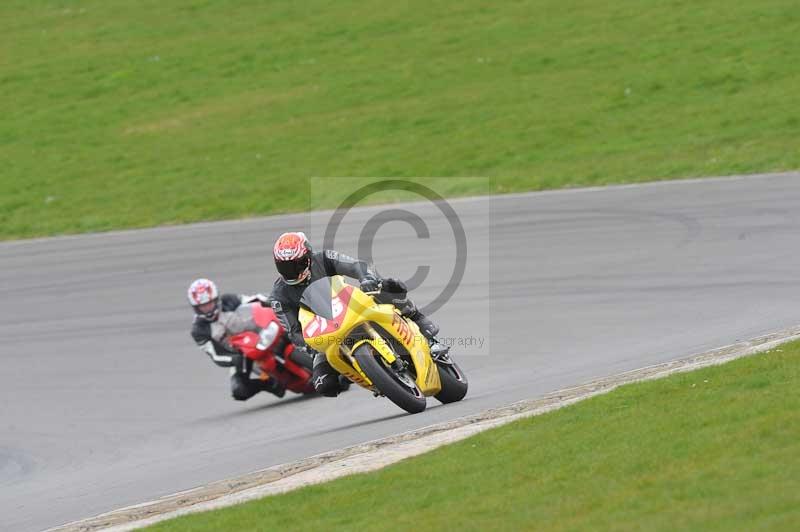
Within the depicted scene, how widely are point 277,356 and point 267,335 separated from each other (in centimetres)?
28

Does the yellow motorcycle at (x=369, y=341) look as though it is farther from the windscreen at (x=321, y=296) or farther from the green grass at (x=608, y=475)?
the green grass at (x=608, y=475)

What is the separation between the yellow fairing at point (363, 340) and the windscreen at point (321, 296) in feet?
0.13

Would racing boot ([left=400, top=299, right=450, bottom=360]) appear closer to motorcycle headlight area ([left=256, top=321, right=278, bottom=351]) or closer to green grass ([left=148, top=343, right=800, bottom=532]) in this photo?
green grass ([left=148, top=343, right=800, bottom=532])

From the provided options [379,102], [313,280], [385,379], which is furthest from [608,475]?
[379,102]

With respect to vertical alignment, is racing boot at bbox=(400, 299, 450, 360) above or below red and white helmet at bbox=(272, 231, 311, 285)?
below

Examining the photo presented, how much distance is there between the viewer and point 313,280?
426 inches

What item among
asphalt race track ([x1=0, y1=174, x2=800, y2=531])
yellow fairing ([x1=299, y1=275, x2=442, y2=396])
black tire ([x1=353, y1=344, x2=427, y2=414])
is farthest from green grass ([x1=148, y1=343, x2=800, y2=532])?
asphalt race track ([x1=0, y1=174, x2=800, y2=531])

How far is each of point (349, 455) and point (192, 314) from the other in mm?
9191

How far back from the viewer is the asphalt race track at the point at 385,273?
1121 centimetres

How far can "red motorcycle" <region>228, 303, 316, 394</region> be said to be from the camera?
13.9 meters

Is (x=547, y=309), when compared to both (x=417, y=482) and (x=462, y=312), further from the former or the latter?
(x=417, y=482)

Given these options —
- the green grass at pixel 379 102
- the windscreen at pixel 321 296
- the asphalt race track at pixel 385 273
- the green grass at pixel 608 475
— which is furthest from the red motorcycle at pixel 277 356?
the green grass at pixel 379 102

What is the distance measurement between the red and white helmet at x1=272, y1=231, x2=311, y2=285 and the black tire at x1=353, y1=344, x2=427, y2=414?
87cm

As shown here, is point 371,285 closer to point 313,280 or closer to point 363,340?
point 363,340
